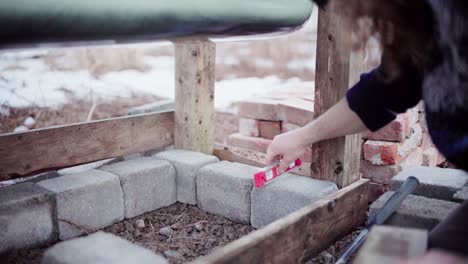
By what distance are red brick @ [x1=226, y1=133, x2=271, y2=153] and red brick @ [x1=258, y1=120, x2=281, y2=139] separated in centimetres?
4

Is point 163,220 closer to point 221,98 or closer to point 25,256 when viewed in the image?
point 25,256

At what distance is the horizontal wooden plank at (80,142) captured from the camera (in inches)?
Answer: 80.0

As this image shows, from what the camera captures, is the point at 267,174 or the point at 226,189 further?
the point at 226,189

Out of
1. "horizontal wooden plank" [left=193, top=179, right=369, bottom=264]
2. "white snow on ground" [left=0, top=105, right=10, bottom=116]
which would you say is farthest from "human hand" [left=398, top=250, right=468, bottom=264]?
"white snow on ground" [left=0, top=105, right=10, bottom=116]

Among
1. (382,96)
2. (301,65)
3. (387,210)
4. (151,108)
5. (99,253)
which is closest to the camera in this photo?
(99,253)

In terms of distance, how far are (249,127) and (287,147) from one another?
1.39 meters

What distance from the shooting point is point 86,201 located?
203 cm

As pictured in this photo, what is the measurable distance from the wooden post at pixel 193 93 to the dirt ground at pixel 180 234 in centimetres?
44

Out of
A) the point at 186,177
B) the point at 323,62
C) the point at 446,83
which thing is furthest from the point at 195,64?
the point at 446,83

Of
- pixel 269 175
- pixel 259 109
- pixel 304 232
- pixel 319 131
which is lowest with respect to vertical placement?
pixel 304 232

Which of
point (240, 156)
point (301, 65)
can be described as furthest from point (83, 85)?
point (301, 65)

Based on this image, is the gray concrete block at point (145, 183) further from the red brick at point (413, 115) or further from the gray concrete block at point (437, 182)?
the red brick at point (413, 115)

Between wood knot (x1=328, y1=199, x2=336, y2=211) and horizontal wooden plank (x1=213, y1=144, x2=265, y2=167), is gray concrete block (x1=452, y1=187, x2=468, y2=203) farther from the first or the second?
horizontal wooden plank (x1=213, y1=144, x2=265, y2=167)

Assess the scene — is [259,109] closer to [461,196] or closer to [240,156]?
[240,156]
